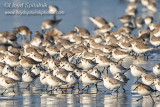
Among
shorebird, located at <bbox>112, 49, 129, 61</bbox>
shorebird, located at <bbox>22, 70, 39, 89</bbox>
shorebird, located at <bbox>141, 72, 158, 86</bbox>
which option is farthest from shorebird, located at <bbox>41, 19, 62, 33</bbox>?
shorebird, located at <bbox>141, 72, 158, 86</bbox>

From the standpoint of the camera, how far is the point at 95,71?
49.2ft

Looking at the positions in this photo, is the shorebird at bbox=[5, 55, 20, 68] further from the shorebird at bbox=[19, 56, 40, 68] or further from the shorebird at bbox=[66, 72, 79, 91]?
the shorebird at bbox=[66, 72, 79, 91]

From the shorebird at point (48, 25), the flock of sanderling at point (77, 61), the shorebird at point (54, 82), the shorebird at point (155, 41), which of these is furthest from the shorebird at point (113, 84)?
the shorebird at point (48, 25)

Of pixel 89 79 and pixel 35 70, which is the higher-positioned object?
pixel 35 70

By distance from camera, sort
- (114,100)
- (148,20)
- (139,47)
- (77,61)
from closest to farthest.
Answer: (114,100) < (77,61) < (139,47) < (148,20)

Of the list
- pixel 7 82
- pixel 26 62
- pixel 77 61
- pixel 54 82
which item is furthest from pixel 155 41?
pixel 7 82

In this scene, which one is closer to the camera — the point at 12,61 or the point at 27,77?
the point at 27,77

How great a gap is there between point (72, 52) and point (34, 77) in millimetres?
4110

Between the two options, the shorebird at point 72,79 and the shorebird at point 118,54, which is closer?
the shorebird at point 72,79

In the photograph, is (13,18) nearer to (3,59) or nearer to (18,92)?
(3,59)

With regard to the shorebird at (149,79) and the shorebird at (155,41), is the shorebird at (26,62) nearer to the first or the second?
the shorebird at (149,79)

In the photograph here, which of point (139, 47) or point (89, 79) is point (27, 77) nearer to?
point (89, 79)

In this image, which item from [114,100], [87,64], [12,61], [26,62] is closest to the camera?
[114,100]

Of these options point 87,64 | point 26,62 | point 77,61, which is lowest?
point 87,64
